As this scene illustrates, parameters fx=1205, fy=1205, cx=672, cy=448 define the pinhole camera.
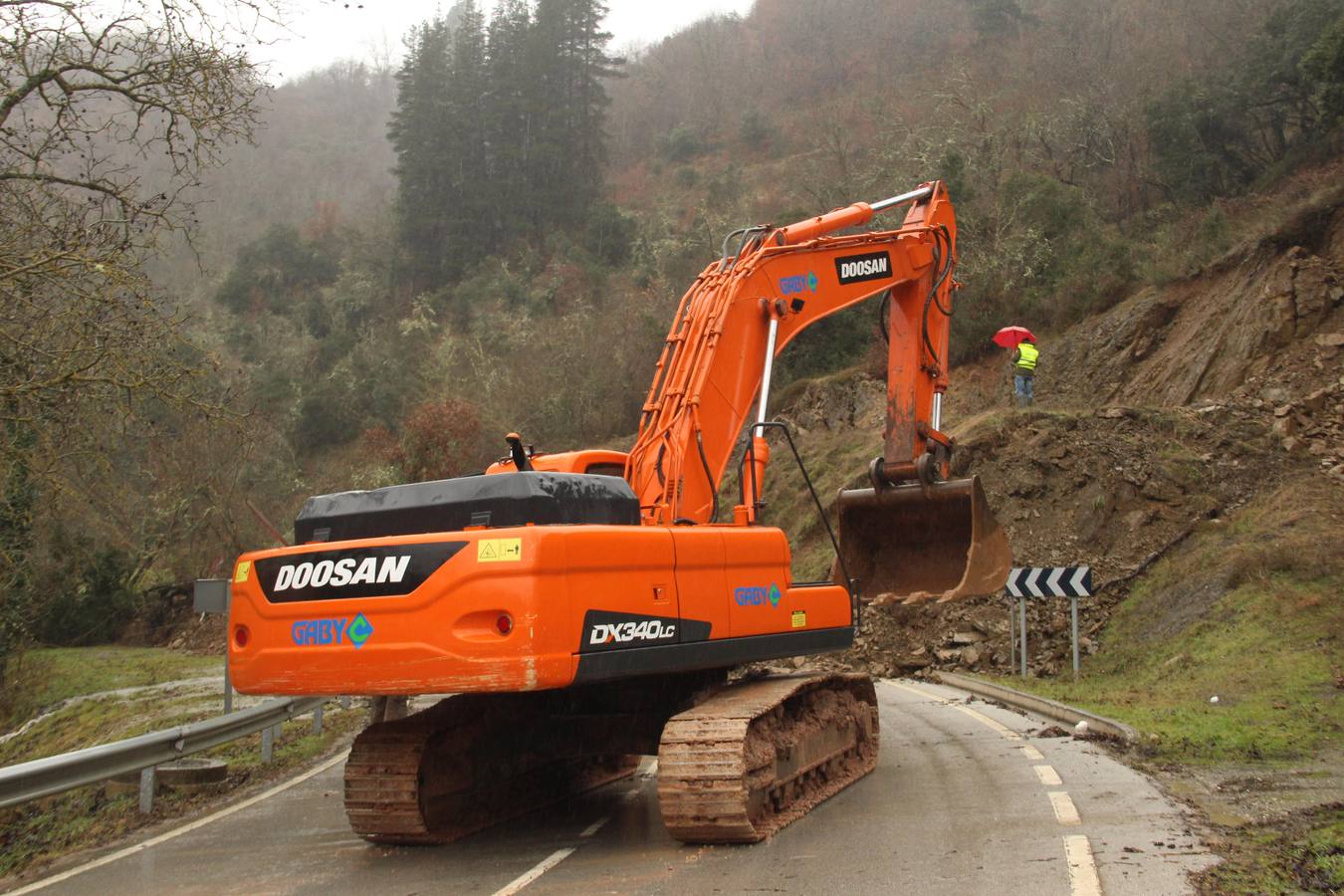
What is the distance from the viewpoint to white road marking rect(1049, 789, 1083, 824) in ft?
23.3

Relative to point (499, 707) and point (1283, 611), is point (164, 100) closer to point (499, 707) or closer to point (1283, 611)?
point (499, 707)

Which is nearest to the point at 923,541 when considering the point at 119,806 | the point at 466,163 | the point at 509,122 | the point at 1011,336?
the point at 119,806

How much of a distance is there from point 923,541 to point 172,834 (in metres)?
6.87

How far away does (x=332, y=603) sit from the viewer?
6.65 meters

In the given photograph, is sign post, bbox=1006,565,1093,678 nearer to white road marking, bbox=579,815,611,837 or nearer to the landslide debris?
the landslide debris

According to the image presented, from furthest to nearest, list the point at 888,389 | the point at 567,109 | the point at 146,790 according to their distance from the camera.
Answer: the point at 567,109 < the point at 888,389 < the point at 146,790

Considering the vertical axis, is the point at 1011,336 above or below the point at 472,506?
above

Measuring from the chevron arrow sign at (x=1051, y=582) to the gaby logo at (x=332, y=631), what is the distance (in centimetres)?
1054

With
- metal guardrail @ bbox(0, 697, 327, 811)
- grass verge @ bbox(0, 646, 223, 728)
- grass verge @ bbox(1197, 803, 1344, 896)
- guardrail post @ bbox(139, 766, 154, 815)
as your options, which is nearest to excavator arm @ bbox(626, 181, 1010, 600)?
grass verge @ bbox(1197, 803, 1344, 896)

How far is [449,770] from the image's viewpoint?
7672 mm

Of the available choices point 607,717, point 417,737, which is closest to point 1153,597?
point 607,717

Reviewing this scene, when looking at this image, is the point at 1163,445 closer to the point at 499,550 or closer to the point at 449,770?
the point at 449,770

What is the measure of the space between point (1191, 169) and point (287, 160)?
7077cm

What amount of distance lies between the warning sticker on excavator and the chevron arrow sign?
1040 centimetres
